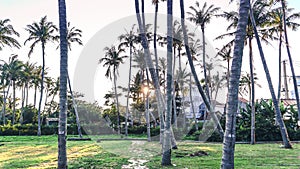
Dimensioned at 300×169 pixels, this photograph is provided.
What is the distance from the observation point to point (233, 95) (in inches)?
272

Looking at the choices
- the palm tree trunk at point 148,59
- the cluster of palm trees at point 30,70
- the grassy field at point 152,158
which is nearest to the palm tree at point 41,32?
the cluster of palm trees at point 30,70

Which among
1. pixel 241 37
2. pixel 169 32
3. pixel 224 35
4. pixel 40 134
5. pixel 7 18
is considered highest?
pixel 7 18

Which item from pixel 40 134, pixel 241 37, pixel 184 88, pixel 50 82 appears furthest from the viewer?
pixel 50 82

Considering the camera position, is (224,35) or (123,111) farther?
(123,111)

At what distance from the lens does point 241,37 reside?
7023mm

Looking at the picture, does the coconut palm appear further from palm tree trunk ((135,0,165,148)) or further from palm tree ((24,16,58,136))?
palm tree ((24,16,58,136))

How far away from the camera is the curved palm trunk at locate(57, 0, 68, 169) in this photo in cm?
970

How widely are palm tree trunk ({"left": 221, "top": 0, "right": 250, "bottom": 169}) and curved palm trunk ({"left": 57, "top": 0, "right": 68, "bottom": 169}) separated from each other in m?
5.14

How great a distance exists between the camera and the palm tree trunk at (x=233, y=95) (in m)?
6.68

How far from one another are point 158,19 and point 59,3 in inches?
561

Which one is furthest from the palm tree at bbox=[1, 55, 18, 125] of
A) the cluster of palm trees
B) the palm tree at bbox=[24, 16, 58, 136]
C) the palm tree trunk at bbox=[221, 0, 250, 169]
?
the palm tree trunk at bbox=[221, 0, 250, 169]

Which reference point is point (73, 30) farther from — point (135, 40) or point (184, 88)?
point (184, 88)

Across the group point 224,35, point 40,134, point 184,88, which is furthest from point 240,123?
point 40,134

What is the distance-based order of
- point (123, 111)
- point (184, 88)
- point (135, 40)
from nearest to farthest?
point (135, 40) < point (184, 88) < point (123, 111)
